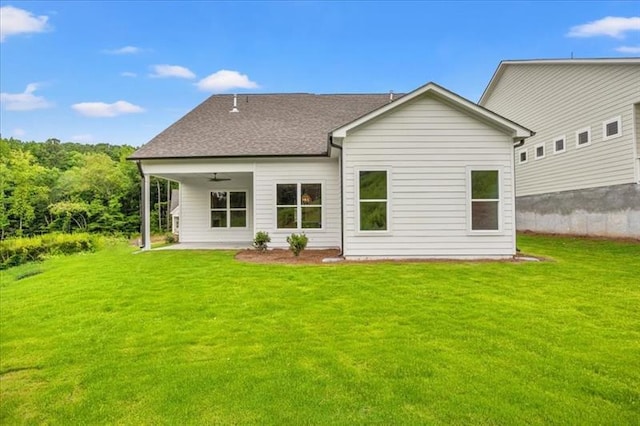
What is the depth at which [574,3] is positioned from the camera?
1806 centimetres

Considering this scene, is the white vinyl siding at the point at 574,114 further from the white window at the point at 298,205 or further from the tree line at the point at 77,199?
the tree line at the point at 77,199

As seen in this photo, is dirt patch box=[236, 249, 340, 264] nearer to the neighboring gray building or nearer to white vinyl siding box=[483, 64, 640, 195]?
the neighboring gray building

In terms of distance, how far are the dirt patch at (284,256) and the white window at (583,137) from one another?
980cm

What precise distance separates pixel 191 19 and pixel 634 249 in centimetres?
1921

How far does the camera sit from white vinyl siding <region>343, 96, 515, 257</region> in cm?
962

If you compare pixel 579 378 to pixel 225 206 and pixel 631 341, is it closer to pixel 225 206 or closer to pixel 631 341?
pixel 631 341

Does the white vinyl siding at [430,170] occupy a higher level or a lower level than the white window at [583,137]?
lower

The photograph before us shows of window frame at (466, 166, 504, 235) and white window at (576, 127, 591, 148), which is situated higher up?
white window at (576, 127, 591, 148)

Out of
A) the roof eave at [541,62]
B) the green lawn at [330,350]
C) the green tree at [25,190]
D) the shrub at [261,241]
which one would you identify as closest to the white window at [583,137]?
the roof eave at [541,62]

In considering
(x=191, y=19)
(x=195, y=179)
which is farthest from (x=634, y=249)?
(x=191, y=19)

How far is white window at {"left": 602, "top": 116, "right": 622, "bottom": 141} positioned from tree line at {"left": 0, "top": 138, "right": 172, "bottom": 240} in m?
25.3

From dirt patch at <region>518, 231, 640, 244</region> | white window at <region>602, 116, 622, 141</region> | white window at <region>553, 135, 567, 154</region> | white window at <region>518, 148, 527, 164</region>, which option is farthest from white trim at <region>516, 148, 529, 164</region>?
white window at <region>602, 116, 622, 141</region>

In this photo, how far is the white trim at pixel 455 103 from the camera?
366 inches

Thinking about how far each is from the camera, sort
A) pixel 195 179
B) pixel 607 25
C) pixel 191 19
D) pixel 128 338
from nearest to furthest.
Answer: pixel 128 338 → pixel 195 179 → pixel 191 19 → pixel 607 25
